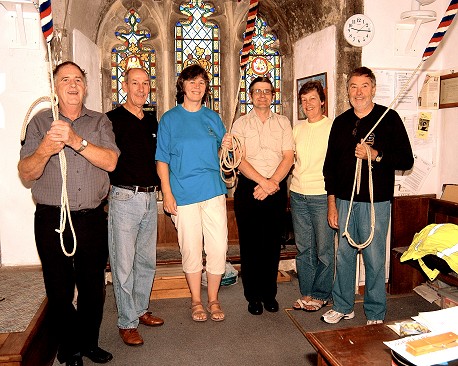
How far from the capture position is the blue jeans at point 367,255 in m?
2.80

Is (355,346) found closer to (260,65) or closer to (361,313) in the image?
(361,313)

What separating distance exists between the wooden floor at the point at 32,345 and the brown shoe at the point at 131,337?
417 mm

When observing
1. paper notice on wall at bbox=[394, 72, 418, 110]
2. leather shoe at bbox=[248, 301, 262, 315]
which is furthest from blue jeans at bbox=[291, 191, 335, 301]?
paper notice on wall at bbox=[394, 72, 418, 110]

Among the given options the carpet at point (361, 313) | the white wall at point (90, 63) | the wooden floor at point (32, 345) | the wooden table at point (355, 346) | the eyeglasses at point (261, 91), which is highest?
the white wall at point (90, 63)

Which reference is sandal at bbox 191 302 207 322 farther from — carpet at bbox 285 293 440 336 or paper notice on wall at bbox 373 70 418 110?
paper notice on wall at bbox 373 70 418 110

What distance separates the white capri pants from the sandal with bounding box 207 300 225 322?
295mm

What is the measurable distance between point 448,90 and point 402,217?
3.70 ft

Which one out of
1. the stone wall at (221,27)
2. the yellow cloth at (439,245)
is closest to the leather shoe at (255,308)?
the yellow cloth at (439,245)

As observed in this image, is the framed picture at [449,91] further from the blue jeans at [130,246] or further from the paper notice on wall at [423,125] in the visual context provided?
the blue jeans at [130,246]

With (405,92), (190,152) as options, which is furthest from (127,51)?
(405,92)

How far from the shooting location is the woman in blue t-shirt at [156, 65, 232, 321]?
9.35 feet

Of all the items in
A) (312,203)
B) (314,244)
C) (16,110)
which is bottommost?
(314,244)

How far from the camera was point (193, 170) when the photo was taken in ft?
9.47

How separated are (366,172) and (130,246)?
1564 millimetres
